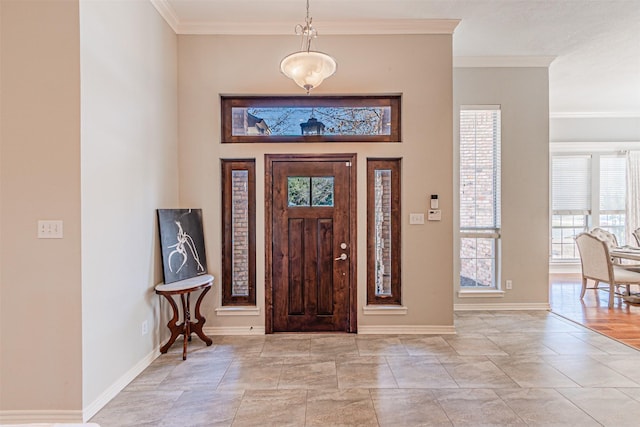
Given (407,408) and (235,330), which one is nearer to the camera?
(407,408)

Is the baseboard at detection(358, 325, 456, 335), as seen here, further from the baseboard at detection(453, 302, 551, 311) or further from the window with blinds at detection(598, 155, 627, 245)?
the window with blinds at detection(598, 155, 627, 245)

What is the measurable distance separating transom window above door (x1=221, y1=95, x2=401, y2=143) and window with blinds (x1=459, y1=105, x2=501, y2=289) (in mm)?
1506

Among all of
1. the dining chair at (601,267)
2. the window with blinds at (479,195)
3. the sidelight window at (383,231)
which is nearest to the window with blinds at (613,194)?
the dining chair at (601,267)

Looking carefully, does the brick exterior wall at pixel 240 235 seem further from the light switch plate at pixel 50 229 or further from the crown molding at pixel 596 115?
the crown molding at pixel 596 115

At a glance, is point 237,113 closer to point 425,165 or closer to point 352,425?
point 425,165

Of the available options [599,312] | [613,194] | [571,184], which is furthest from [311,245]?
[613,194]

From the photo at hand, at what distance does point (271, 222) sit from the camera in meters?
4.00

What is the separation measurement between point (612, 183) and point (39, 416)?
999 cm

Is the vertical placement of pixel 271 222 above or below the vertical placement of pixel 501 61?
below

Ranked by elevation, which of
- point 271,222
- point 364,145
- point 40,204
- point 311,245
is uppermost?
point 364,145

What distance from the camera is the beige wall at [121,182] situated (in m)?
2.44

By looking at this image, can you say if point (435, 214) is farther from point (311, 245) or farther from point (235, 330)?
point (235, 330)

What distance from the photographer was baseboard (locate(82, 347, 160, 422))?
2.40 metres

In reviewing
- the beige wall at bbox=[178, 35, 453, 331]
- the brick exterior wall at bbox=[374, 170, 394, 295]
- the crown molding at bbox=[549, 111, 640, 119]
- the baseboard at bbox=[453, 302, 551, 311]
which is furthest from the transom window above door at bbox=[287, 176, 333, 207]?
the crown molding at bbox=[549, 111, 640, 119]
